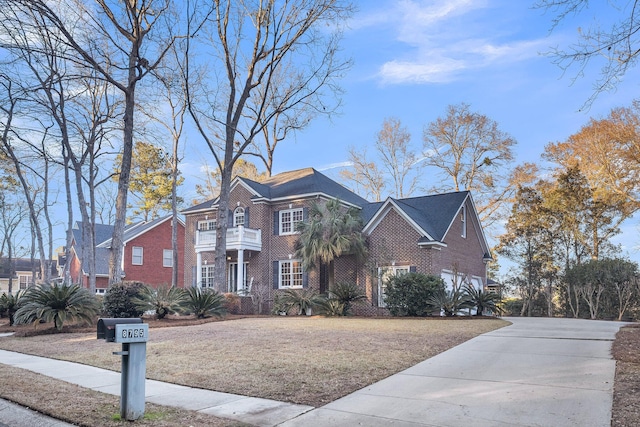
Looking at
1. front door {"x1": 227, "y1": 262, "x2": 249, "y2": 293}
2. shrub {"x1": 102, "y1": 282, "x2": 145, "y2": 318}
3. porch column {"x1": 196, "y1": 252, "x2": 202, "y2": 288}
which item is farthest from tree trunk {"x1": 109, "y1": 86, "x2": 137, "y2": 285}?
front door {"x1": 227, "y1": 262, "x2": 249, "y2": 293}

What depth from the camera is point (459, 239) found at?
79.0 ft

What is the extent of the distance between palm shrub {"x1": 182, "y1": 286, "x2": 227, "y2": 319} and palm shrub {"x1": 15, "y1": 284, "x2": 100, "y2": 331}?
3.32 metres

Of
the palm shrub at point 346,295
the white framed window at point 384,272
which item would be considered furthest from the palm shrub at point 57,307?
the white framed window at point 384,272

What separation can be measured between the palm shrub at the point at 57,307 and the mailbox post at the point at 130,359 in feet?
34.6

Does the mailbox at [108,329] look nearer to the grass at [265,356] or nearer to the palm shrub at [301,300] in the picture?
the grass at [265,356]

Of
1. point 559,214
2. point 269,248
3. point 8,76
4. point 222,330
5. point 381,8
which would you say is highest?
point 8,76

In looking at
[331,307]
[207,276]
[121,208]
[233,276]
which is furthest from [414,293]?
[207,276]

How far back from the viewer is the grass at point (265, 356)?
248 inches

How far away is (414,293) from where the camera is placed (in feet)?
59.2

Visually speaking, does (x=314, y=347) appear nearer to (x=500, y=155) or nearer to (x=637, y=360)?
(x=637, y=360)

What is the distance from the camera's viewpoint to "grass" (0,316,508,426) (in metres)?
6.29

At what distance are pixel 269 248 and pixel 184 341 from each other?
15.3m

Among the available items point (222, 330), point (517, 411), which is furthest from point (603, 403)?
point (222, 330)

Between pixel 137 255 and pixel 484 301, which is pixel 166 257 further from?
pixel 484 301
